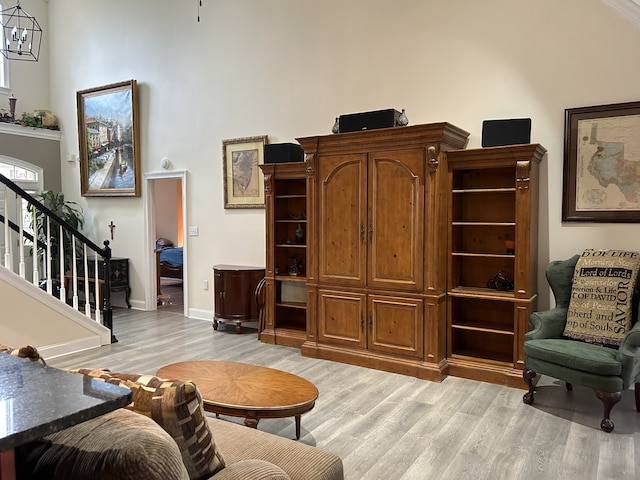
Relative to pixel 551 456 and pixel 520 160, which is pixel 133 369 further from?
pixel 520 160

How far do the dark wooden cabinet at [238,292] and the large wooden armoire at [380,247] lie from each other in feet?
3.69

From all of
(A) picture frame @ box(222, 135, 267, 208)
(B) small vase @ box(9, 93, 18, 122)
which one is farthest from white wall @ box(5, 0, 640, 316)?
(B) small vase @ box(9, 93, 18, 122)

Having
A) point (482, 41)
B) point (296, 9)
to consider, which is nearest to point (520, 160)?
point (482, 41)

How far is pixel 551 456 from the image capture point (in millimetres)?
2977

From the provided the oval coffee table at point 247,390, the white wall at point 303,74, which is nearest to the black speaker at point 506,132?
the white wall at point 303,74

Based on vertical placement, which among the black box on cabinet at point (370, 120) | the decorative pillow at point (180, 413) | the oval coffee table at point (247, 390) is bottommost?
the oval coffee table at point (247, 390)

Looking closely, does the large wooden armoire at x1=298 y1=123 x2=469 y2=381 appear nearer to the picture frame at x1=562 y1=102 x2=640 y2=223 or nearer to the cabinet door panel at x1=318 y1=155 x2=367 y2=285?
the cabinet door panel at x1=318 y1=155 x2=367 y2=285

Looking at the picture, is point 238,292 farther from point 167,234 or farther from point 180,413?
point 167,234

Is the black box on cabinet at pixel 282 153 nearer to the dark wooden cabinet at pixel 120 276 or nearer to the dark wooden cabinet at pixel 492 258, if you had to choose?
the dark wooden cabinet at pixel 492 258

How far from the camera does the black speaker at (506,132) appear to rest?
415 cm

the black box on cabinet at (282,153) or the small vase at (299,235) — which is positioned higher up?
the black box on cabinet at (282,153)

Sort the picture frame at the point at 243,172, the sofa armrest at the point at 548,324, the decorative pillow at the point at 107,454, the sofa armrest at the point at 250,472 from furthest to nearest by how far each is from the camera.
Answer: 1. the picture frame at the point at 243,172
2. the sofa armrest at the point at 548,324
3. the sofa armrest at the point at 250,472
4. the decorative pillow at the point at 107,454

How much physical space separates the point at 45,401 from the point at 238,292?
507 centimetres

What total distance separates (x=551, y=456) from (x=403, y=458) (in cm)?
89
